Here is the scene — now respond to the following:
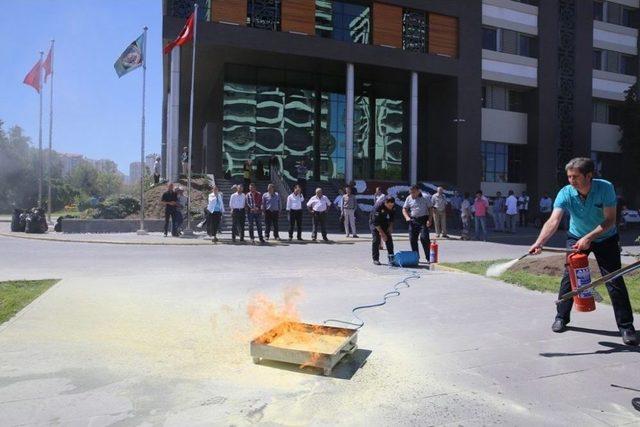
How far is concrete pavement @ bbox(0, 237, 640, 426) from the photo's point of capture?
369 centimetres

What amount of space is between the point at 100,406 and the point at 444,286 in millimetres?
6393

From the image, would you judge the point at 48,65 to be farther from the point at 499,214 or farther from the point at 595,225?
the point at 595,225

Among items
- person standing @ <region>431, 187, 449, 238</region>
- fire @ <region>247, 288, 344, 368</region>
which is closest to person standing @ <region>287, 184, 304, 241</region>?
person standing @ <region>431, 187, 449, 238</region>

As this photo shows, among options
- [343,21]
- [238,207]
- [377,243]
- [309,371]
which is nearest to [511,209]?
[238,207]

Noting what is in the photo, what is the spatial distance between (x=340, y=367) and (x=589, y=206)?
3.13m

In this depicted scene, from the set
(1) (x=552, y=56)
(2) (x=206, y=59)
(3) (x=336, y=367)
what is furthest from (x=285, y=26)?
(3) (x=336, y=367)

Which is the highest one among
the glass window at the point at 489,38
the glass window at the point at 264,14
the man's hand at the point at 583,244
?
the glass window at the point at 489,38

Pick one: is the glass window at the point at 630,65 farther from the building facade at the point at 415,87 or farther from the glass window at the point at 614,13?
the glass window at the point at 614,13

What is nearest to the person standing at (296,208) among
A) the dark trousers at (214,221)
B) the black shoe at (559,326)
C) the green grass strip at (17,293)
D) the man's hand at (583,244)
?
the dark trousers at (214,221)

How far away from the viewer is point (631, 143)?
125 feet

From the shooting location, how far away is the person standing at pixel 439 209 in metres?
19.4

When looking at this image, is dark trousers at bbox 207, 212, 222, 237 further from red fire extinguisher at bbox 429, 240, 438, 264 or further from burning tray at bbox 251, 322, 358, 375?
burning tray at bbox 251, 322, 358, 375

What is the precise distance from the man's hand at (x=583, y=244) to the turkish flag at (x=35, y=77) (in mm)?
27116

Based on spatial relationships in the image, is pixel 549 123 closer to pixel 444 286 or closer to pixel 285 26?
pixel 285 26
